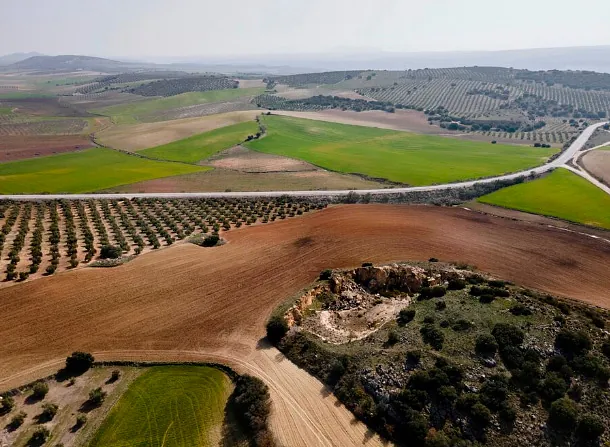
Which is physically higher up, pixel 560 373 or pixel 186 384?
pixel 560 373

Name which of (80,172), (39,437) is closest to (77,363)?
(39,437)

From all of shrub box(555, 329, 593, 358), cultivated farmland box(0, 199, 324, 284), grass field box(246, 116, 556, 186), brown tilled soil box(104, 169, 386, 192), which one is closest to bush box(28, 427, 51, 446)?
cultivated farmland box(0, 199, 324, 284)

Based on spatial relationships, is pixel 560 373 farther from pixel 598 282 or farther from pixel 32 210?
pixel 32 210

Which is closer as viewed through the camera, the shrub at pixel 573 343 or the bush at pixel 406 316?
the shrub at pixel 573 343

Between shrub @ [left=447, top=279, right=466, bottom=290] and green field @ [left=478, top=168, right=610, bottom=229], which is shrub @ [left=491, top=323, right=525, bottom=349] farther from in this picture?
green field @ [left=478, top=168, right=610, bottom=229]

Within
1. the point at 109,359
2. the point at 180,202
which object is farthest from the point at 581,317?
the point at 180,202

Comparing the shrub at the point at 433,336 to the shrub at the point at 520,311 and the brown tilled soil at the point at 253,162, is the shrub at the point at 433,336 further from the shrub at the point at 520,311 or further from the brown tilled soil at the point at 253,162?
the brown tilled soil at the point at 253,162

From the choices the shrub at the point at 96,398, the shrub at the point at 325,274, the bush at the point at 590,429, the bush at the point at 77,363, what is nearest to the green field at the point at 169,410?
the shrub at the point at 96,398
